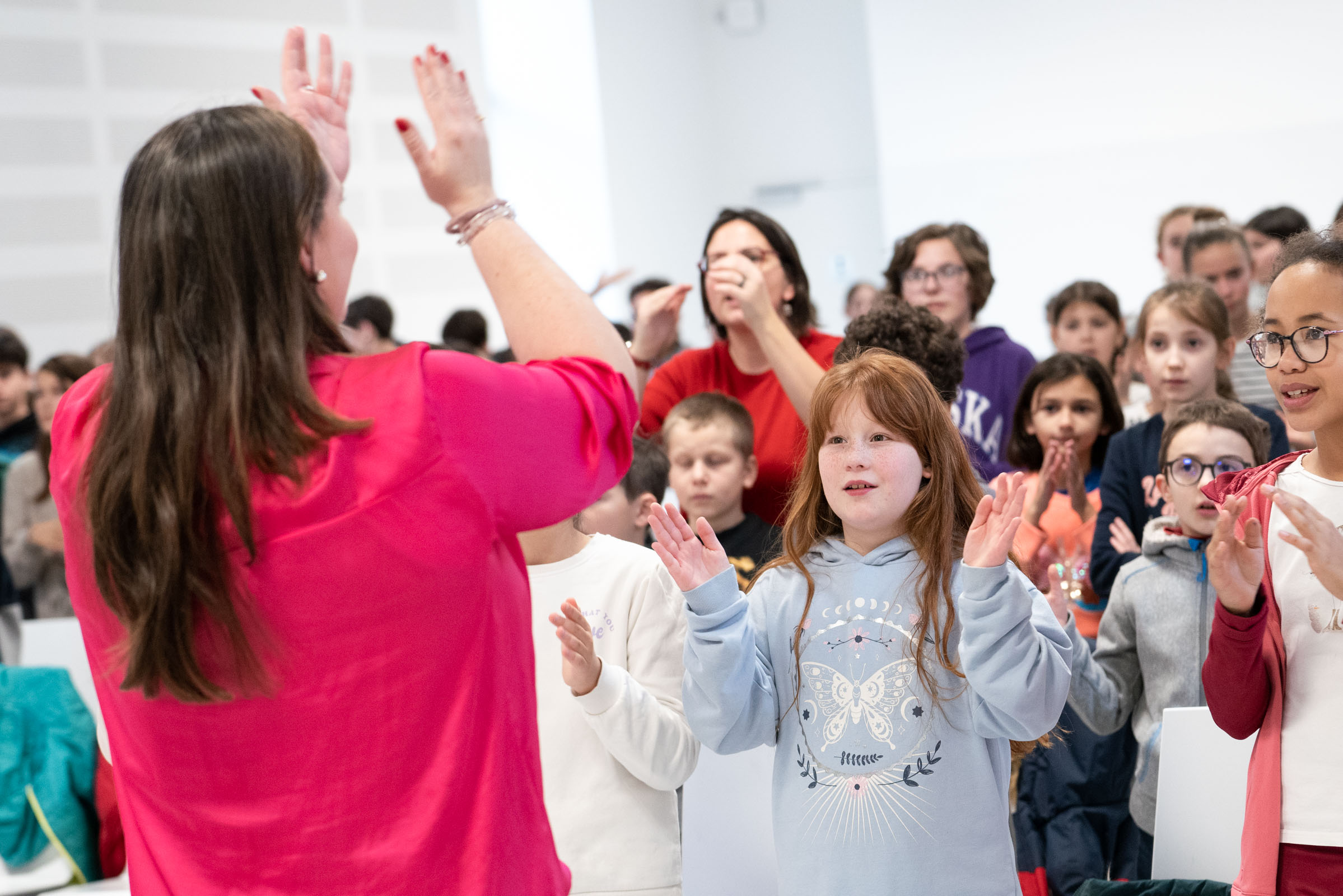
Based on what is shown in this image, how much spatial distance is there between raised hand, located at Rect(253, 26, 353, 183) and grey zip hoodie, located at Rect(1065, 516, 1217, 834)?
4.93 ft

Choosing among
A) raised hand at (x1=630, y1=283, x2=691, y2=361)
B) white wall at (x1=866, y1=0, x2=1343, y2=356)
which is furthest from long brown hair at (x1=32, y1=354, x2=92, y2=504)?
white wall at (x1=866, y1=0, x2=1343, y2=356)

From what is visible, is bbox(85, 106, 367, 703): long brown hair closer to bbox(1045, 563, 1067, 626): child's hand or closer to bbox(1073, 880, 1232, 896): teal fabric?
bbox(1045, 563, 1067, 626): child's hand

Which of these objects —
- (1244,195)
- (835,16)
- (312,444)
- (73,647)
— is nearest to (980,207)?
(1244,195)

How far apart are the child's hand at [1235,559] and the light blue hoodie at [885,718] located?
0.68ft

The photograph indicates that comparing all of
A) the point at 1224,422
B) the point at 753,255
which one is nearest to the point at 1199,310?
the point at 1224,422

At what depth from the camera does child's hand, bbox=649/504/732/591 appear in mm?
1462

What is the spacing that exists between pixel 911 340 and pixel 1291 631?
886 mm

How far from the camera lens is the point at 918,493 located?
5.49 ft

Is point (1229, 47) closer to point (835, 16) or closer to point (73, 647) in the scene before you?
point (835, 16)

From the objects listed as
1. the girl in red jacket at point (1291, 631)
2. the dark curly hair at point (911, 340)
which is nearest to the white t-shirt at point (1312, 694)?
the girl in red jacket at point (1291, 631)

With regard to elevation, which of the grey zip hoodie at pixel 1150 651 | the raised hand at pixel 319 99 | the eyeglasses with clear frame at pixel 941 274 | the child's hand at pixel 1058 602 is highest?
the raised hand at pixel 319 99

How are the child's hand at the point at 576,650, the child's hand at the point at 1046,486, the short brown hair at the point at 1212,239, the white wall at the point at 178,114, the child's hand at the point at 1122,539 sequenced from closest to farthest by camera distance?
the child's hand at the point at 576,650 → the child's hand at the point at 1122,539 → the child's hand at the point at 1046,486 → the short brown hair at the point at 1212,239 → the white wall at the point at 178,114

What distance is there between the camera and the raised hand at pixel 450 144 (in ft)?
3.54

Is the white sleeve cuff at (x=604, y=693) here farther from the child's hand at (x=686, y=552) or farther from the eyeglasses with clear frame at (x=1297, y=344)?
the eyeglasses with clear frame at (x=1297, y=344)
